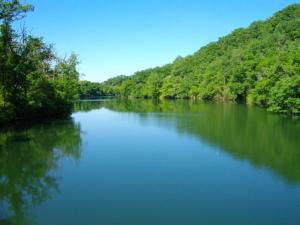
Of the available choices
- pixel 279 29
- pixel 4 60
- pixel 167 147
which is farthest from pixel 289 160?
pixel 279 29

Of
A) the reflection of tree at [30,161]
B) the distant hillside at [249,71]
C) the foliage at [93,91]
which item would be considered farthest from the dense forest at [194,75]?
the foliage at [93,91]

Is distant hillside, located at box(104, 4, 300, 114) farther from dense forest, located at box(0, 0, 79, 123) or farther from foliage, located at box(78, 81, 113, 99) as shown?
dense forest, located at box(0, 0, 79, 123)

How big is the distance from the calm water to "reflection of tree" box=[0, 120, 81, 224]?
0.14 feet

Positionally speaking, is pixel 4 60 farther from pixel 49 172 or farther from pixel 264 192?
pixel 264 192

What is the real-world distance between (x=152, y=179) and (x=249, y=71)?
62.7 meters

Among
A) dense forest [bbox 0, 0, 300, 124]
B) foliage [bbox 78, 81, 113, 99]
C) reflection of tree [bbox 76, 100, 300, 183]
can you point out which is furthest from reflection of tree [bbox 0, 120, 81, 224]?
foliage [bbox 78, 81, 113, 99]

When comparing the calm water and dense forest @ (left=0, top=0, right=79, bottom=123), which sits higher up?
dense forest @ (left=0, top=0, right=79, bottom=123)

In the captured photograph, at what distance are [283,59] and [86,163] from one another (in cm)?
4679

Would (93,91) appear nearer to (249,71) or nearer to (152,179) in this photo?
(249,71)

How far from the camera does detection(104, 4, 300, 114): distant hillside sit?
143 ft

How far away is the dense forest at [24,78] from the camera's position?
87.1 ft

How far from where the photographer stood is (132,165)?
660 inches

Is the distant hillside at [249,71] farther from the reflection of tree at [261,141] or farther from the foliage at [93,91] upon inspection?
the foliage at [93,91]

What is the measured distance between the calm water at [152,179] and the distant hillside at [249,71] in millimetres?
17683
